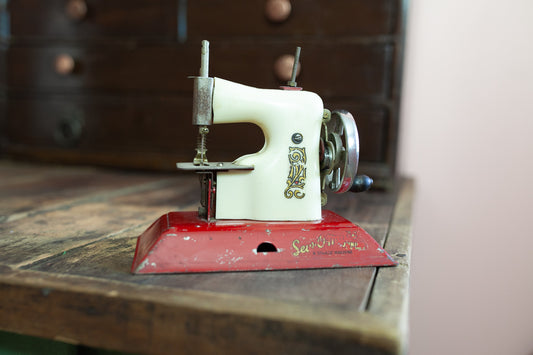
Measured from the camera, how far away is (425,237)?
158 cm

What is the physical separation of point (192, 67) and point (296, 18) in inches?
13.8

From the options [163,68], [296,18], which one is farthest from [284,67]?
[163,68]

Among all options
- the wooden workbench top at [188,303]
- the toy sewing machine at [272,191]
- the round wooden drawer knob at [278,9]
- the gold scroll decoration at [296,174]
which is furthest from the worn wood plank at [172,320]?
the round wooden drawer knob at [278,9]

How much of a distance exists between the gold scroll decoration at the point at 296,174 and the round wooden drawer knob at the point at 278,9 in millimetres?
826

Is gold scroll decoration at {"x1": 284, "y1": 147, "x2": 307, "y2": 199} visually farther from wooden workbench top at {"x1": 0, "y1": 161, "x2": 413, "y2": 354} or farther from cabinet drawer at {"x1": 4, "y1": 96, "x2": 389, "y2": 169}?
cabinet drawer at {"x1": 4, "y1": 96, "x2": 389, "y2": 169}

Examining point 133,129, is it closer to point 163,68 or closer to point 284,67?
point 163,68

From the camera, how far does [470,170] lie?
1539mm

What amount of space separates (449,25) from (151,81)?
95 cm

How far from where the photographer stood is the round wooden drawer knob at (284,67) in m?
1.35

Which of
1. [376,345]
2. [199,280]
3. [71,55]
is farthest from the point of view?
[71,55]

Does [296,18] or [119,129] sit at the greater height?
[296,18]

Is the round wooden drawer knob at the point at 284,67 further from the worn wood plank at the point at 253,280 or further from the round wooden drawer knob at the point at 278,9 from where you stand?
the worn wood plank at the point at 253,280

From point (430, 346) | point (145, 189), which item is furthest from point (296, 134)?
point (430, 346)

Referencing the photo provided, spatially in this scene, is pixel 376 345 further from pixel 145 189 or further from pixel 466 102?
pixel 466 102
